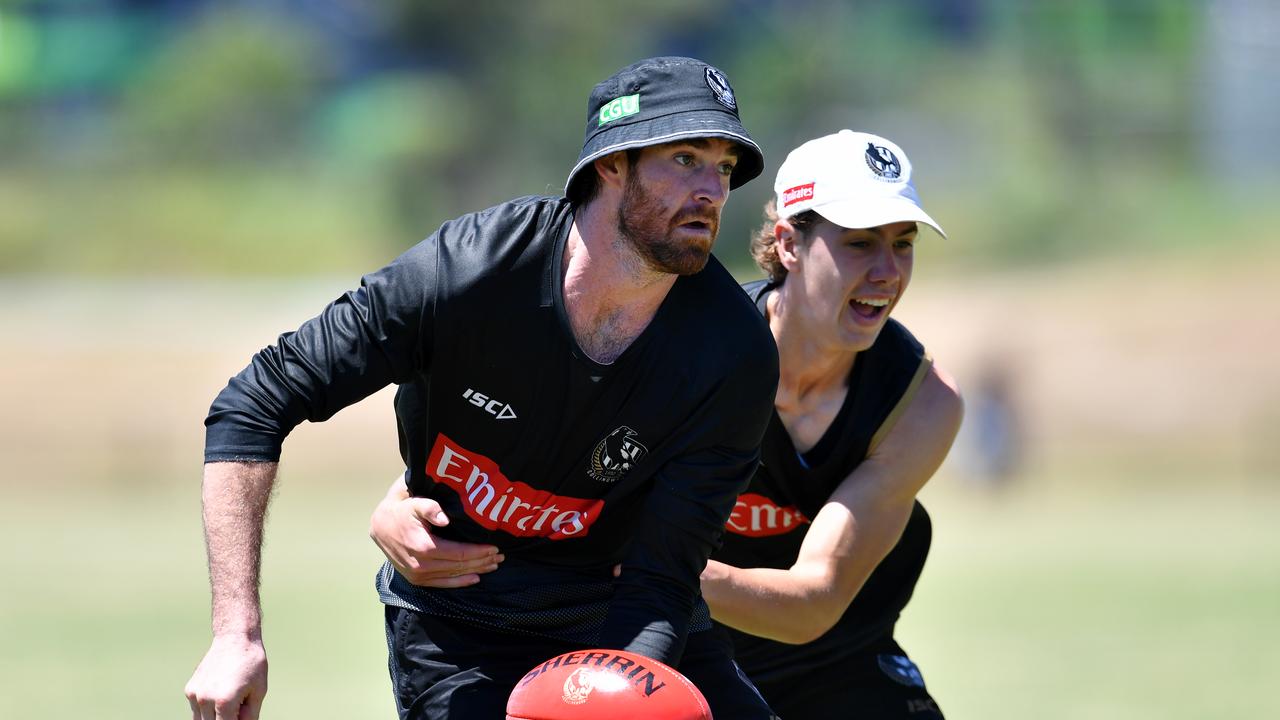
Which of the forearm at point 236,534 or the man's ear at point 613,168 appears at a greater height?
the man's ear at point 613,168

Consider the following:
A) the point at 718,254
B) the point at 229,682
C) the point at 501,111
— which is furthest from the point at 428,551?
the point at 501,111

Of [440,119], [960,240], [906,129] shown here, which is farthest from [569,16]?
[960,240]

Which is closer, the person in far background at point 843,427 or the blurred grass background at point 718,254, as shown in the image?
the person in far background at point 843,427

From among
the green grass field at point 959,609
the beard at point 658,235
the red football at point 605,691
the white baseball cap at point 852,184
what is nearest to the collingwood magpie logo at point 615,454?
the beard at point 658,235

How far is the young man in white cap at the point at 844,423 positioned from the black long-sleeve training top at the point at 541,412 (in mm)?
928

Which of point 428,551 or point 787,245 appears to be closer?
point 428,551

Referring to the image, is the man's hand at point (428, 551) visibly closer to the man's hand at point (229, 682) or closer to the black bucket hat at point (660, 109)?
the man's hand at point (229, 682)

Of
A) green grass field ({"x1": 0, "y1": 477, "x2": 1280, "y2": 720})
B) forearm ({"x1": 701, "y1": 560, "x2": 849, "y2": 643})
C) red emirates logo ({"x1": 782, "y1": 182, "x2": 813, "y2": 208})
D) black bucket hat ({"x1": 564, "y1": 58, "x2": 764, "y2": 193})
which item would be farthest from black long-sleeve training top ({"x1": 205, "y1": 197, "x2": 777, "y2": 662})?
green grass field ({"x1": 0, "y1": 477, "x2": 1280, "y2": 720})

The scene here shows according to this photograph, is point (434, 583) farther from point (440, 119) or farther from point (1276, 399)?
point (440, 119)

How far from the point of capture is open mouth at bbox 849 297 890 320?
18.7ft

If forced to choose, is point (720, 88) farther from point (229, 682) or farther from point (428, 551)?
point (229, 682)

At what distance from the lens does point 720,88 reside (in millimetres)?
4590

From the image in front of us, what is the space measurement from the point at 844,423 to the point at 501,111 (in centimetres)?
4622

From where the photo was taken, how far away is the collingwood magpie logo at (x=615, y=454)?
15.5ft
